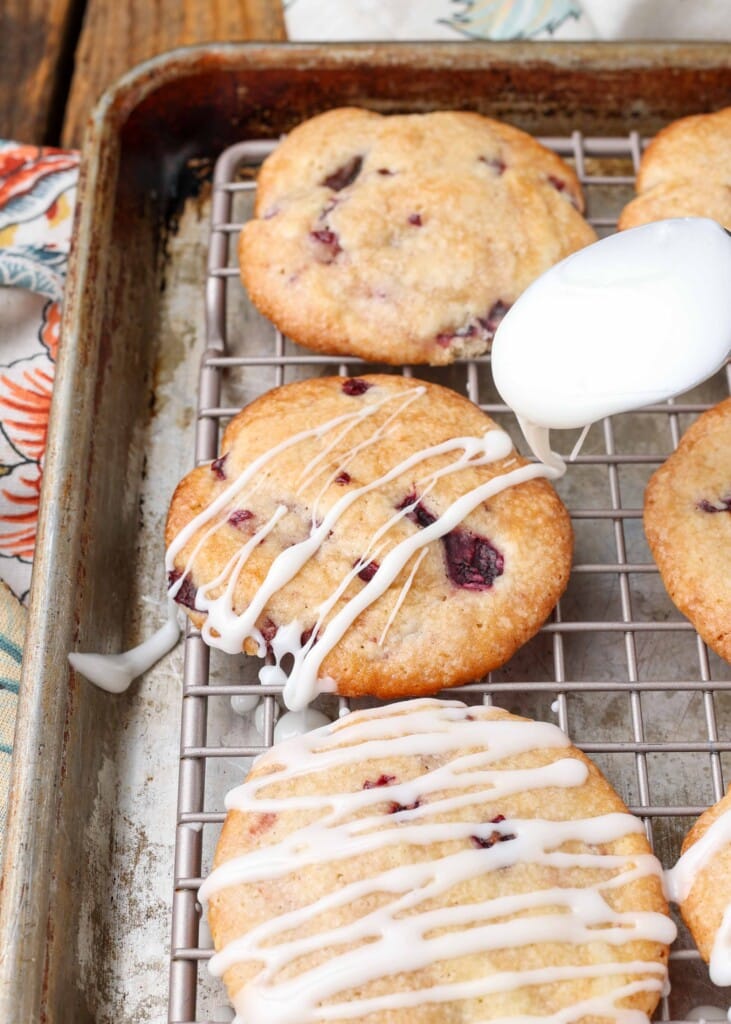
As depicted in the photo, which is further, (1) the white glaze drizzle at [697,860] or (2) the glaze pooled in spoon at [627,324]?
(1) the white glaze drizzle at [697,860]

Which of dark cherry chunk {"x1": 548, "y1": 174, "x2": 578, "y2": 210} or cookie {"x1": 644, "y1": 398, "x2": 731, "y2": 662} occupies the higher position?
dark cherry chunk {"x1": 548, "y1": 174, "x2": 578, "y2": 210}

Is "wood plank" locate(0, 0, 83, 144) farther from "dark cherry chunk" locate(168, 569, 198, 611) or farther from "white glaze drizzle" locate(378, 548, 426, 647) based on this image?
"white glaze drizzle" locate(378, 548, 426, 647)

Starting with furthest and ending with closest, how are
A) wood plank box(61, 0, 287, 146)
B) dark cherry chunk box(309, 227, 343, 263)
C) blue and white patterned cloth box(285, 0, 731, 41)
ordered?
wood plank box(61, 0, 287, 146) < blue and white patterned cloth box(285, 0, 731, 41) < dark cherry chunk box(309, 227, 343, 263)

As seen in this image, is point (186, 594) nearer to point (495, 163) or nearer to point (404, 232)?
point (404, 232)

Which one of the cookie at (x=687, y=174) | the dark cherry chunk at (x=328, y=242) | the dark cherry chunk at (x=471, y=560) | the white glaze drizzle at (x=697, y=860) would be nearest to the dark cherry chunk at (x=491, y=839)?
the white glaze drizzle at (x=697, y=860)

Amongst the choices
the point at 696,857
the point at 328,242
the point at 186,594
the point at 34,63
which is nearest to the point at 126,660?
the point at 186,594

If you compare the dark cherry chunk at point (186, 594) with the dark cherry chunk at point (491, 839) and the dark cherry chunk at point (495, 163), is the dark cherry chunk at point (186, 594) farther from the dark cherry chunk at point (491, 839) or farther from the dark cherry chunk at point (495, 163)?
the dark cherry chunk at point (495, 163)

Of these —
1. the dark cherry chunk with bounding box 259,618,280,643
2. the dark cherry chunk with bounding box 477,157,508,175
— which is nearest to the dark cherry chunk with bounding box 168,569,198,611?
the dark cherry chunk with bounding box 259,618,280,643

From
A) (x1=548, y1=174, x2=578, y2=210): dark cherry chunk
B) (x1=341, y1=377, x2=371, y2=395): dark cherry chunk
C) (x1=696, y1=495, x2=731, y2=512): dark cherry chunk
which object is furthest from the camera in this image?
(x1=548, y1=174, x2=578, y2=210): dark cherry chunk
